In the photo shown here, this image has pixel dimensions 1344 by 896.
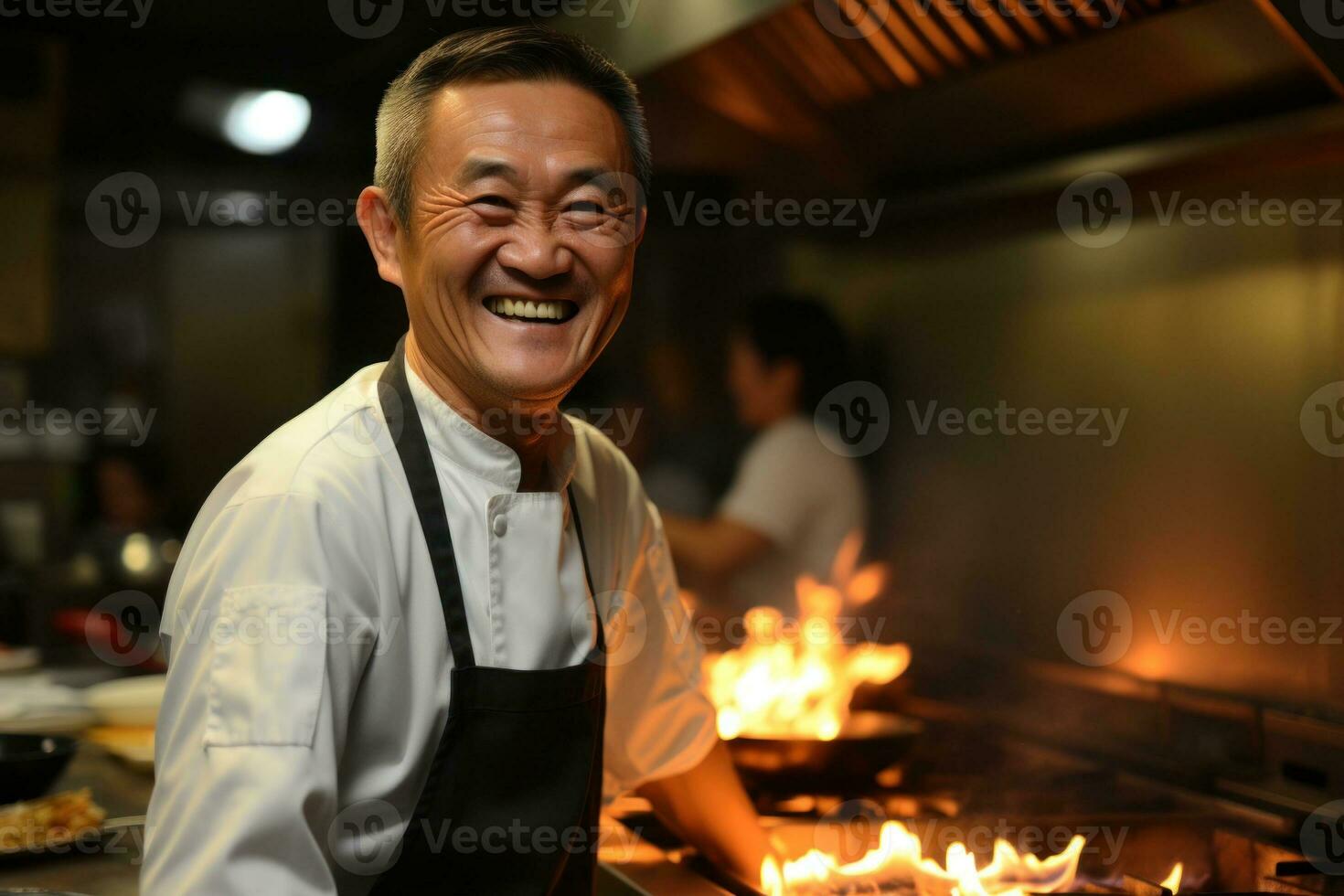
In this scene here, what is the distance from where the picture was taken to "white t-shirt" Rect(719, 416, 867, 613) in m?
2.98

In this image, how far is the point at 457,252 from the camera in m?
1.12

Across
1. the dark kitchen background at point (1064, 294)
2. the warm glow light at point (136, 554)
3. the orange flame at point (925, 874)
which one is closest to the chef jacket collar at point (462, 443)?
the orange flame at point (925, 874)

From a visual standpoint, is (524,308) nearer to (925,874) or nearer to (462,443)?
(462,443)

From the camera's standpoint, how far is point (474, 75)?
3.70 feet

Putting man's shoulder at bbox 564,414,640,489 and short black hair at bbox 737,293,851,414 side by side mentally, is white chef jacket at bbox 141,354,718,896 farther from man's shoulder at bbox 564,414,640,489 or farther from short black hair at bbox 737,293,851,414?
short black hair at bbox 737,293,851,414

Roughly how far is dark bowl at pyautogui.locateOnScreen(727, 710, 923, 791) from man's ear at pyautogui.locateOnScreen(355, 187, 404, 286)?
2.78ft

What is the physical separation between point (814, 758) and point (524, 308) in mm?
891

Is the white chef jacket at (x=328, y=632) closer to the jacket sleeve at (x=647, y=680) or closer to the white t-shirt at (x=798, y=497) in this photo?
the jacket sleeve at (x=647, y=680)

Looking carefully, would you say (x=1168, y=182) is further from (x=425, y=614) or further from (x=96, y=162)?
(x=96, y=162)

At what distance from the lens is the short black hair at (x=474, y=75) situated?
1.13m

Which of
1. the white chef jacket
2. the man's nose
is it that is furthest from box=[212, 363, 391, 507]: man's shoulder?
the man's nose

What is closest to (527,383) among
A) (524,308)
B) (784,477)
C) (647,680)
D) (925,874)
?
(524,308)

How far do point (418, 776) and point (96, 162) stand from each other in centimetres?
441

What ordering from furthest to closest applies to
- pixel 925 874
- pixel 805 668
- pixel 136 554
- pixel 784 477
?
pixel 136 554
pixel 784 477
pixel 805 668
pixel 925 874
